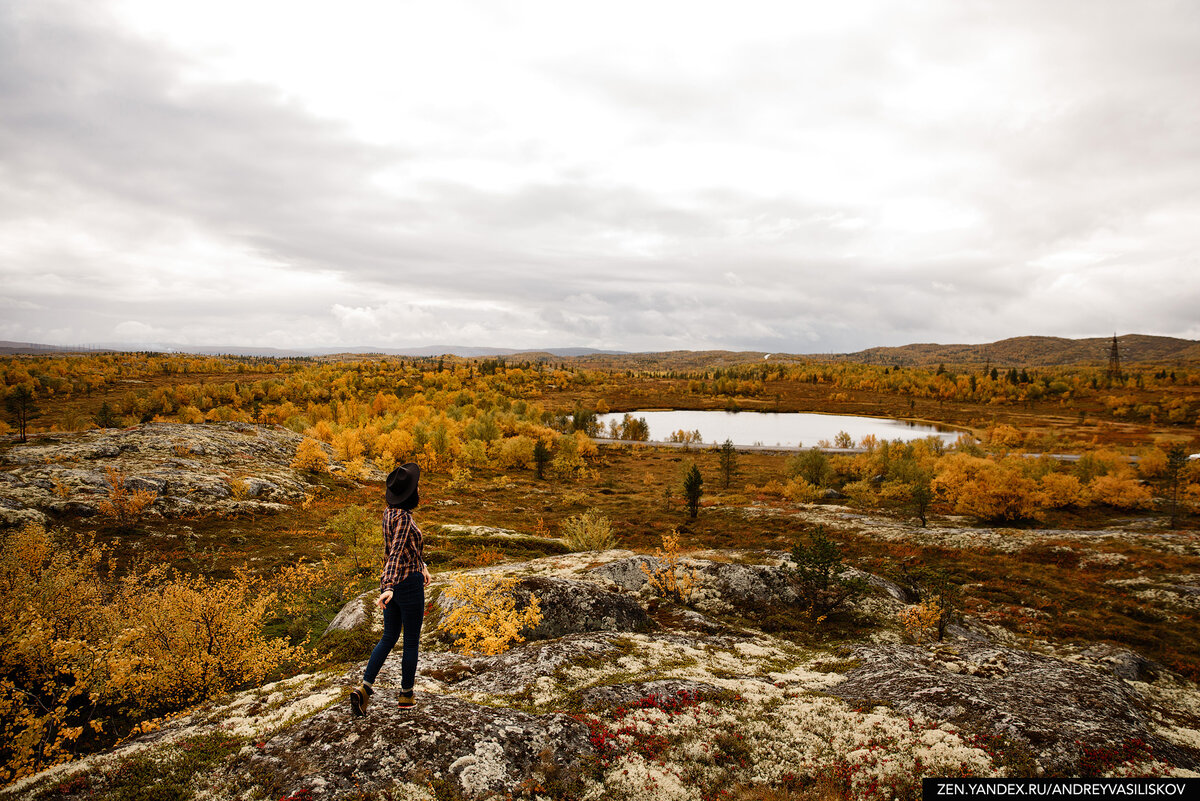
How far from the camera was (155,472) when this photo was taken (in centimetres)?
4347

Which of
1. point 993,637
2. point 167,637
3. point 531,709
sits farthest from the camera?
point 993,637

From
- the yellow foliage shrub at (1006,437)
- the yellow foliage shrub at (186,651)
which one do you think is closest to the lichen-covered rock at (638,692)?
the yellow foliage shrub at (186,651)

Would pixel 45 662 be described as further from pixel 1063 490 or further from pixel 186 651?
pixel 1063 490

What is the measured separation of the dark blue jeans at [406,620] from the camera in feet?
29.8

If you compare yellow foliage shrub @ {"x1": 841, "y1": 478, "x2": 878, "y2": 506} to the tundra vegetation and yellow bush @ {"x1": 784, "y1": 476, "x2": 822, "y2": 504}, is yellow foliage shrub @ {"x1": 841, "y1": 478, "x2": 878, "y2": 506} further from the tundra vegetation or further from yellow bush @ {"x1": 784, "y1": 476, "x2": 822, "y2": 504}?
yellow bush @ {"x1": 784, "y1": 476, "x2": 822, "y2": 504}

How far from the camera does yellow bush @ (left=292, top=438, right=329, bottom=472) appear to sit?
204 ft

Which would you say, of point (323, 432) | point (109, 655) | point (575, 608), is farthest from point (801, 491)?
point (323, 432)

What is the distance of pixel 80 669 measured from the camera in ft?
38.2

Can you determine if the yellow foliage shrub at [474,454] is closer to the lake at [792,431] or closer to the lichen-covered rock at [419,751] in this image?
the lake at [792,431]

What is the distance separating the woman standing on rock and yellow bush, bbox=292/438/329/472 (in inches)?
2492

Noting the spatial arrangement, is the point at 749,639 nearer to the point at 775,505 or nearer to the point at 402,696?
the point at 402,696

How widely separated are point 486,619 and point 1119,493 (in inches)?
3247

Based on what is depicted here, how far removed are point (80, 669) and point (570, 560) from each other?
797 inches

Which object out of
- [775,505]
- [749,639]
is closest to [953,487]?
[775,505]
